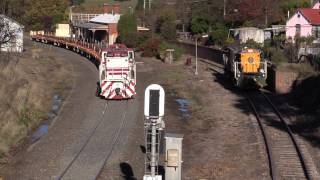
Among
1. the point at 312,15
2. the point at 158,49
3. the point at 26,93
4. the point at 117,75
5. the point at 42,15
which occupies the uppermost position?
the point at 42,15

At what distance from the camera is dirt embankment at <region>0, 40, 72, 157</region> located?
22.4 m

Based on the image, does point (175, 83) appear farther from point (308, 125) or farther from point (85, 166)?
point (85, 166)

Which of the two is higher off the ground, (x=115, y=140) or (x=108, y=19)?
(x=108, y=19)

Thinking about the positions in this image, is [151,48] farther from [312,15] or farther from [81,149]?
[81,149]

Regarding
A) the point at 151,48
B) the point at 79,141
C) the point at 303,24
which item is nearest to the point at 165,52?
the point at 151,48

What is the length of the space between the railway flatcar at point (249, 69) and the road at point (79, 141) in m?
6.05

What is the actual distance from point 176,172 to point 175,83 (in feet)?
81.8

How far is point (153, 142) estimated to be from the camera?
10391 millimetres

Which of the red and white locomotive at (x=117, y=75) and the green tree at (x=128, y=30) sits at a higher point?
the green tree at (x=128, y=30)

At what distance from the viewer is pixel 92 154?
750 inches

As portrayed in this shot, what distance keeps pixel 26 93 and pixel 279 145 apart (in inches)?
548

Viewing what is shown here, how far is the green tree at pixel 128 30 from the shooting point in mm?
67375

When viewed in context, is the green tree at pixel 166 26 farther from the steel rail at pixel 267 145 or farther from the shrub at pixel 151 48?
the steel rail at pixel 267 145

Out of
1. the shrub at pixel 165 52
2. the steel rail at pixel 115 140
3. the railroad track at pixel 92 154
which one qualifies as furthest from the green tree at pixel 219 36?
the railroad track at pixel 92 154
